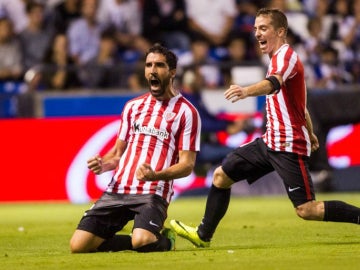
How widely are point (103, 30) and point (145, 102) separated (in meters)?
9.55

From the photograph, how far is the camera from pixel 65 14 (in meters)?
18.7

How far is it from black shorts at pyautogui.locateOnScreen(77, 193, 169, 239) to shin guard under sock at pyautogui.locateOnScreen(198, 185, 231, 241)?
0.47m

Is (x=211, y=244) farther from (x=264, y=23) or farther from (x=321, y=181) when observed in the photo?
(x=321, y=181)

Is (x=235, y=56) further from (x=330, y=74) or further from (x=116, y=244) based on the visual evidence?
(x=116, y=244)

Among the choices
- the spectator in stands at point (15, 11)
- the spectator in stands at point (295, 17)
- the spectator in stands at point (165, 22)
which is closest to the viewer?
the spectator in stands at point (15, 11)

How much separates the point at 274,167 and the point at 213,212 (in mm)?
660

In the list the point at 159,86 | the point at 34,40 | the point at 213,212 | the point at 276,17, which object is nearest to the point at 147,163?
the point at 159,86

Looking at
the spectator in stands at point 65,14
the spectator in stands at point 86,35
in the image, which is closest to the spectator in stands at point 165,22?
the spectator in stands at point 86,35

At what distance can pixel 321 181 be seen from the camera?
1612 cm

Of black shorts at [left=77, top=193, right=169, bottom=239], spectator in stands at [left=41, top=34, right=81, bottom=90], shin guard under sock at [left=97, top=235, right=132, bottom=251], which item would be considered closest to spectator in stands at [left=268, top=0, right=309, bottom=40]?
spectator in stands at [left=41, top=34, right=81, bottom=90]

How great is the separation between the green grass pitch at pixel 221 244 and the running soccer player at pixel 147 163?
0.61 feet

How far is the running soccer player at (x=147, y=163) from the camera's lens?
340 inches

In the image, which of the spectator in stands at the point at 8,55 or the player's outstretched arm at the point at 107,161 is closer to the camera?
the player's outstretched arm at the point at 107,161

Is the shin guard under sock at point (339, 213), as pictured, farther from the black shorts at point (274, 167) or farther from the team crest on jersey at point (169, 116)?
the team crest on jersey at point (169, 116)
